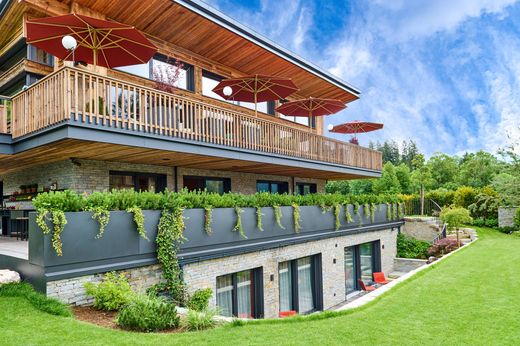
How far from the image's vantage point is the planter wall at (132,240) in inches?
269

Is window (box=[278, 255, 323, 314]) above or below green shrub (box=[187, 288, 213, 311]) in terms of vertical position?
below

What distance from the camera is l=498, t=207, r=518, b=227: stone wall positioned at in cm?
2544

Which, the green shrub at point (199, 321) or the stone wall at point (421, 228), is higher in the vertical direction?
the green shrub at point (199, 321)

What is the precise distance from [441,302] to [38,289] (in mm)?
7896

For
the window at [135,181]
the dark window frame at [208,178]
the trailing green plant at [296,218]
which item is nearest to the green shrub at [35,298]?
the window at [135,181]

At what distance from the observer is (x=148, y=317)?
602 centimetres

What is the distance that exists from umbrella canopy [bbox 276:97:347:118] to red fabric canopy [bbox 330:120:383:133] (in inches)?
108

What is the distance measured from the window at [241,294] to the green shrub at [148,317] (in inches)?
156

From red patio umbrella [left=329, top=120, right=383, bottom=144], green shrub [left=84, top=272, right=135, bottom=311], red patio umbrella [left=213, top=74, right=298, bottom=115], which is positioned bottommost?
green shrub [left=84, top=272, right=135, bottom=311]

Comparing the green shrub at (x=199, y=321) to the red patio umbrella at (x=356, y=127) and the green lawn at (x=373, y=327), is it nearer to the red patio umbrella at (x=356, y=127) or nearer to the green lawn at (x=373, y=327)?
the green lawn at (x=373, y=327)

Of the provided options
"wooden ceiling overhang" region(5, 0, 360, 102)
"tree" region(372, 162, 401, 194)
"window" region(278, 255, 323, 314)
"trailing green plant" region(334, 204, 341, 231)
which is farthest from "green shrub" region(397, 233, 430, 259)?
"tree" region(372, 162, 401, 194)

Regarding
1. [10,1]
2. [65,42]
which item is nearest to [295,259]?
[65,42]

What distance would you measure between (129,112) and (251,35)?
7587 mm

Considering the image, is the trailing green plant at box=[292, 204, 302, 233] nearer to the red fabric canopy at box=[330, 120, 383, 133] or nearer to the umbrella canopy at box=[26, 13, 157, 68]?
the umbrella canopy at box=[26, 13, 157, 68]
